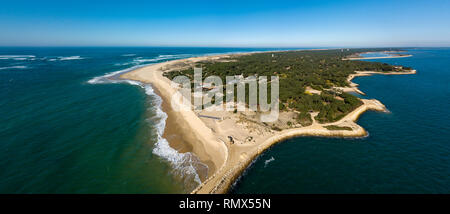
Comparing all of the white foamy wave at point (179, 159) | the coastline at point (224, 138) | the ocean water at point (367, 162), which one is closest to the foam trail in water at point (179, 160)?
the white foamy wave at point (179, 159)

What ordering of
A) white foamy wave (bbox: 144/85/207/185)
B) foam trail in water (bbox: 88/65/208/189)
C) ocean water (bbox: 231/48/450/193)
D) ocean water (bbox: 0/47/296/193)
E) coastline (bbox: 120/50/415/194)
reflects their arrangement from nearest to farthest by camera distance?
1. ocean water (bbox: 231/48/450/193)
2. ocean water (bbox: 0/47/296/193)
3. coastline (bbox: 120/50/415/194)
4. foam trail in water (bbox: 88/65/208/189)
5. white foamy wave (bbox: 144/85/207/185)

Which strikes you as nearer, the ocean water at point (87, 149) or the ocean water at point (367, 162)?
the ocean water at point (367, 162)

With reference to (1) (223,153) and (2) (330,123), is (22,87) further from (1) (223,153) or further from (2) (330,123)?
(2) (330,123)

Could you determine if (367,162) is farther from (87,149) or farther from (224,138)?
(87,149)

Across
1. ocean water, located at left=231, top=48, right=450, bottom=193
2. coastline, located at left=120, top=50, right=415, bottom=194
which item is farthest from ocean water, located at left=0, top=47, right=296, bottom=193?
ocean water, located at left=231, top=48, right=450, bottom=193

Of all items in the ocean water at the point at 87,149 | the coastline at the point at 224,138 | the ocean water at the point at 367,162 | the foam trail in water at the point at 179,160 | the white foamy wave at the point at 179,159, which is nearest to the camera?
the ocean water at the point at 367,162

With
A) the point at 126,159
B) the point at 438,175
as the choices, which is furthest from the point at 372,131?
the point at 126,159

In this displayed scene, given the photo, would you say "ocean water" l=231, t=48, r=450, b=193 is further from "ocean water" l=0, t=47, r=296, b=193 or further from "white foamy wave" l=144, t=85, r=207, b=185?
"ocean water" l=0, t=47, r=296, b=193

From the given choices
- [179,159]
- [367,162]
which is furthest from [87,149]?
[367,162]

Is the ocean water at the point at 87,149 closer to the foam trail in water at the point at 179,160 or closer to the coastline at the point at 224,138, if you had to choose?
the foam trail in water at the point at 179,160
